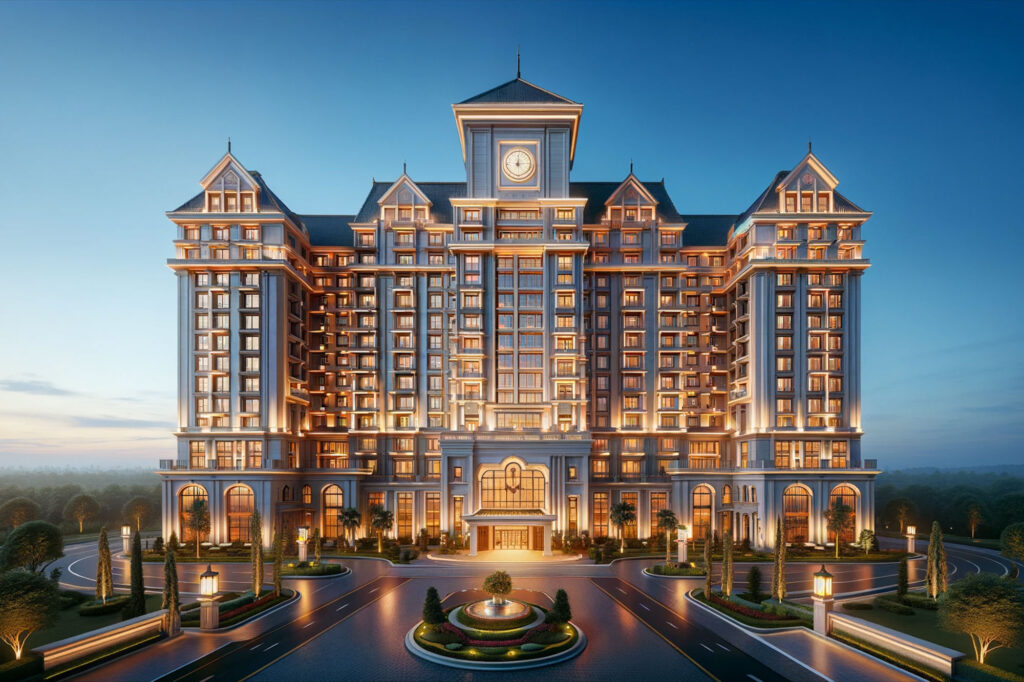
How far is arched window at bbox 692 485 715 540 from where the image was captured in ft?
224

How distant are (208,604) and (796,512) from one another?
55.9 metres

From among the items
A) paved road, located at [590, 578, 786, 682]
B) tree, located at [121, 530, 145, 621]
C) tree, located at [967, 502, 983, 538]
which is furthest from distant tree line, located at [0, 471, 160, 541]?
tree, located at [967, 502, 983, 538]

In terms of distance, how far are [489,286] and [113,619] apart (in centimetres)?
4540

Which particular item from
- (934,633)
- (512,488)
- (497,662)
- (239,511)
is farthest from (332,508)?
(934,633)

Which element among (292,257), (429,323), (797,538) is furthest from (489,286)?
(797,538)

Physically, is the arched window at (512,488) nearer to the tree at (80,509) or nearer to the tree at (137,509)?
the tree at (137,509)

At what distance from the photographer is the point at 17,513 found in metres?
66.6

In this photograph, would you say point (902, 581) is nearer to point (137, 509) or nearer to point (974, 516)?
point (974, 516)

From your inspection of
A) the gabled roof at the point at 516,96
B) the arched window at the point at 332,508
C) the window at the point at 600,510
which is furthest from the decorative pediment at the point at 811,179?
the arched window at the point at 332,508

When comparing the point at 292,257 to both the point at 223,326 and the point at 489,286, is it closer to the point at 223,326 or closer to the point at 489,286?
the point at 223,326

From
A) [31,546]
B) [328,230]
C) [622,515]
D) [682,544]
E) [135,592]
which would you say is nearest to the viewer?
[135,592]

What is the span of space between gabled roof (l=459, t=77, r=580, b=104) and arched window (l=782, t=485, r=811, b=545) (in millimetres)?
49253

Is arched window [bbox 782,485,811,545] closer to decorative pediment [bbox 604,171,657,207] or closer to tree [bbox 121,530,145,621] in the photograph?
decorative pediment [bbox 604,171,657,207]

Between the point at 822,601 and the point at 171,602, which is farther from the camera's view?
the point at 171,602
